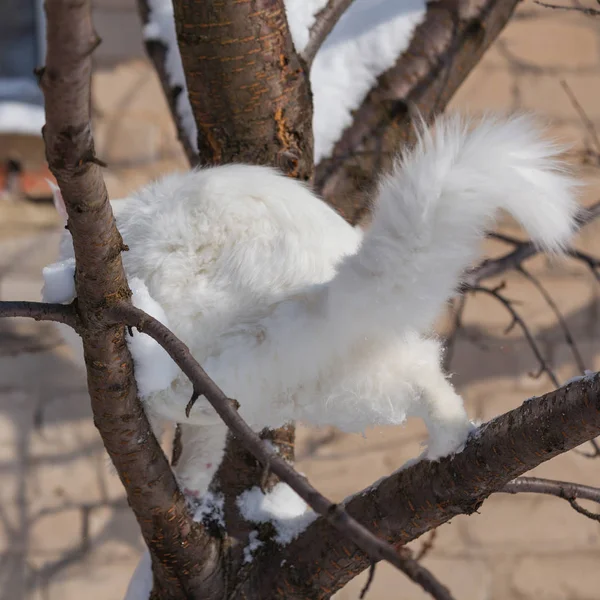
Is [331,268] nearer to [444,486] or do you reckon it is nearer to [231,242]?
[231,242]

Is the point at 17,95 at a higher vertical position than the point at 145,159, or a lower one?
higher

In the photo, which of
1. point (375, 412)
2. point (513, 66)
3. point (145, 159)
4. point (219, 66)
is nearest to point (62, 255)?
point (219, 66)

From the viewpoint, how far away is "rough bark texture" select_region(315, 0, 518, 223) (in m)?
1.09

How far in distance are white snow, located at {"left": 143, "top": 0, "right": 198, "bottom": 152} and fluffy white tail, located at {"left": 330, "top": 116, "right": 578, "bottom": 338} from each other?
0.52 metres

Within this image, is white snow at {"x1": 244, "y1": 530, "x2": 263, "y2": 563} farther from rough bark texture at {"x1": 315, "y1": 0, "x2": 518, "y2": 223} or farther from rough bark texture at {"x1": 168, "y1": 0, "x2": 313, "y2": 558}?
rough bark texture at {"x1": 315, "y1": 0, "x2": 518, "y2": 223}

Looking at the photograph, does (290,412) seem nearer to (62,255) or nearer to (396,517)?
(396,517)

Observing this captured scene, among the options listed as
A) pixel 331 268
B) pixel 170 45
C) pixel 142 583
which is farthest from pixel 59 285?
pixel 170 45

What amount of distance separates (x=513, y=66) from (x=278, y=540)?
1.29 meters

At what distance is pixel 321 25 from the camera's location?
1004 mm

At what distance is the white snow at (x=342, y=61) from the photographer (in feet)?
3.66

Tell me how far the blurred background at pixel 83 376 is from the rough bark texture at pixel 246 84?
787 millimetres

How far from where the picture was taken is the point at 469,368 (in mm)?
1758

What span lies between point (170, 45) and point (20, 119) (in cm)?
64

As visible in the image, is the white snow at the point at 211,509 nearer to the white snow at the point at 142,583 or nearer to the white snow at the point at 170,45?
the white snow at the point at 142,583
